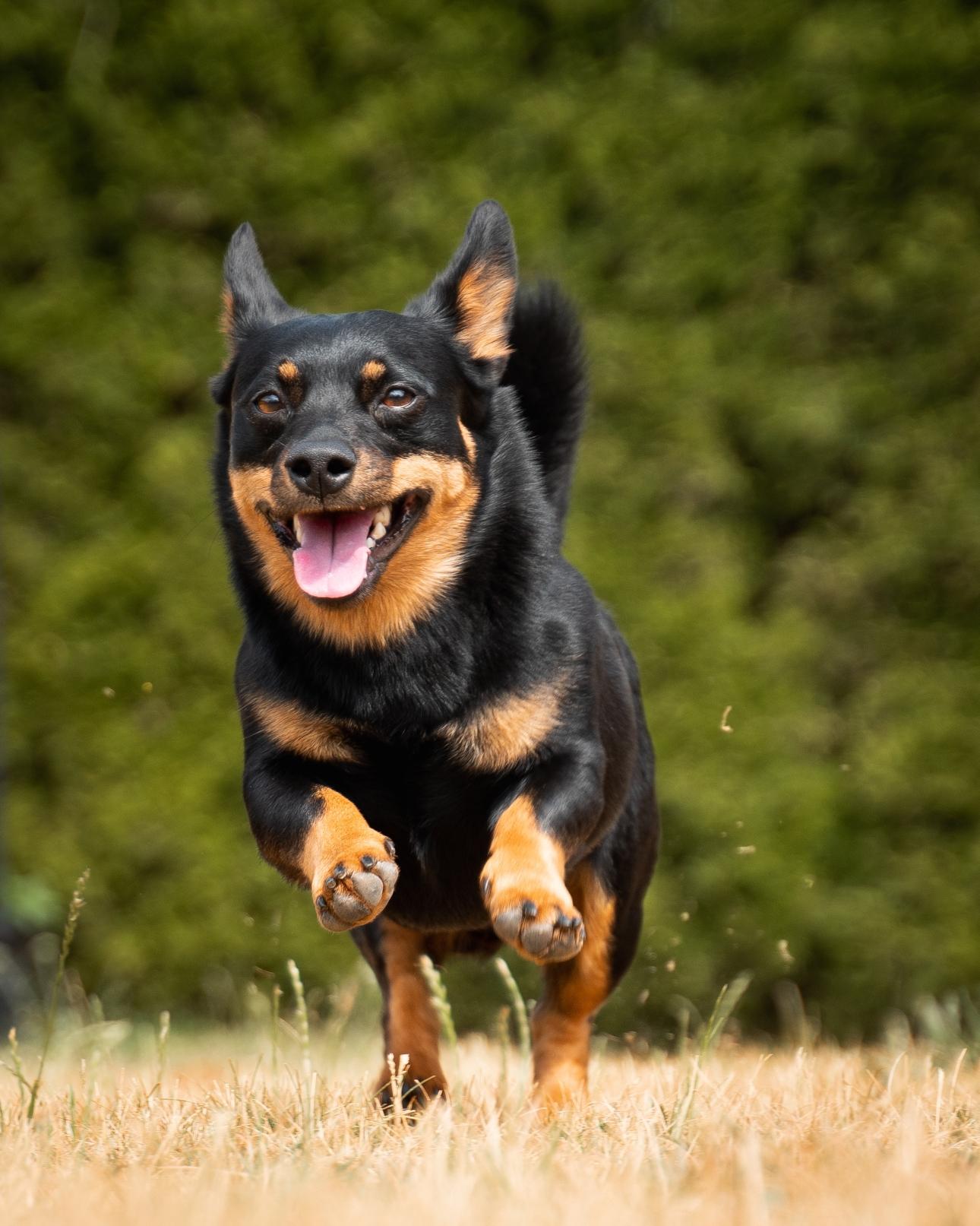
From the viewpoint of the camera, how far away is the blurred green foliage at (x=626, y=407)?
5.28m

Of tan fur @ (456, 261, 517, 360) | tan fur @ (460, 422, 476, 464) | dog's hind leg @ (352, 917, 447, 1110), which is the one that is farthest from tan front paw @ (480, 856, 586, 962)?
tan fur @ (456, 261, 517, 360)

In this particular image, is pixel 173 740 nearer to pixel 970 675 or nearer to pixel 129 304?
pixel 129 304

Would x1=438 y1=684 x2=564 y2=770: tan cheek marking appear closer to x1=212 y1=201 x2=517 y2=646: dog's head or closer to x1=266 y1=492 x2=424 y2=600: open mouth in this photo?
x1=212 y1=201 x2=517 y2=646: dog's head

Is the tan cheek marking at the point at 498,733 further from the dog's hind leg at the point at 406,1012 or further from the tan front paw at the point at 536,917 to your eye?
the dog's hind leg at the point at 406,1012

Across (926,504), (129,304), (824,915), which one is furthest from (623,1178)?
(129,304)

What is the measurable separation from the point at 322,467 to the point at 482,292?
69cm

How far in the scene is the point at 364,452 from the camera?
259 centimetres

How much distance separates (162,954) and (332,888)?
11.4 feet

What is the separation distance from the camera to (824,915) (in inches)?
205

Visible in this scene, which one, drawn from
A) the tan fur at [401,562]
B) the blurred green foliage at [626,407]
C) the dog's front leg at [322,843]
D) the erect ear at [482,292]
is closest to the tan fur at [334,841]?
the dog's front leg at [322,843]

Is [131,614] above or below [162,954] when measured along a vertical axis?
above

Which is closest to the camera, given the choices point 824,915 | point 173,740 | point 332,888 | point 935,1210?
point 935,1210

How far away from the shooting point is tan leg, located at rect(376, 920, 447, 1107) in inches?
118

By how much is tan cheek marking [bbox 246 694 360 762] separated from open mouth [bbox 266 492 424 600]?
255mm
